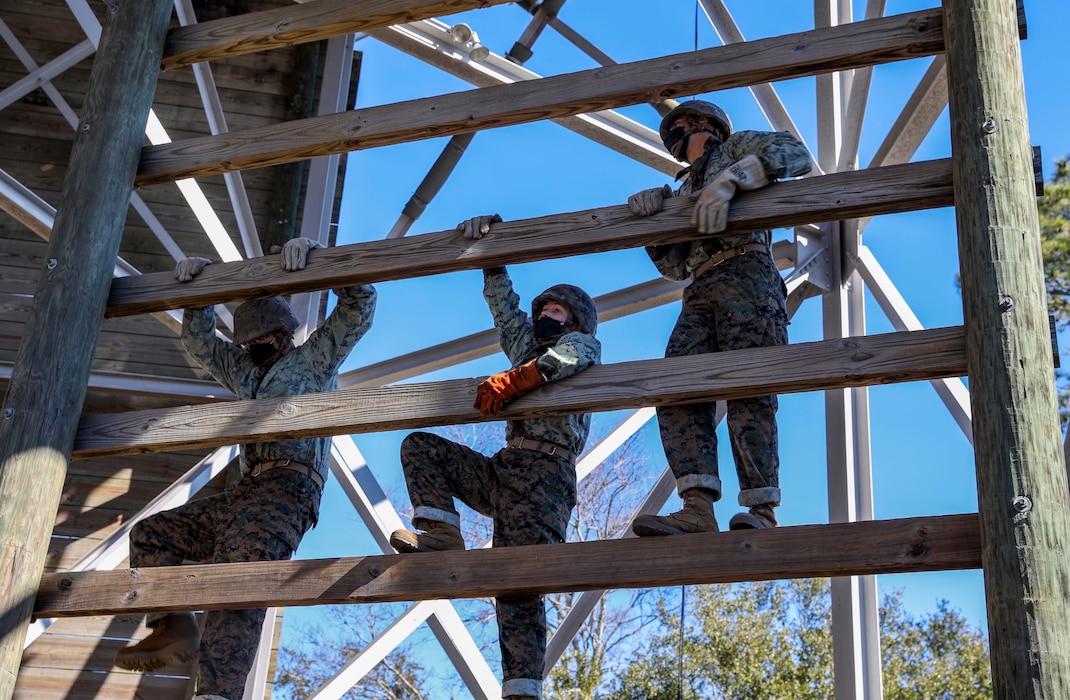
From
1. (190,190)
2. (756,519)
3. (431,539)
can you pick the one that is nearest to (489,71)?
(190,190)

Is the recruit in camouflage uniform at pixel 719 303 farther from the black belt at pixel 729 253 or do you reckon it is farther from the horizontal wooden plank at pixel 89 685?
the horizontal wooden plank at pixel 89 685

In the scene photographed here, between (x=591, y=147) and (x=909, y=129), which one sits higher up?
(x=591, y=147)

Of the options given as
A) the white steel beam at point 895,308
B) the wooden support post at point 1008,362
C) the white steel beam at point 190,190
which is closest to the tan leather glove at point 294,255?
the white steel beam at point 190,190

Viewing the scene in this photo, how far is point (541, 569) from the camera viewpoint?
3.62 metres

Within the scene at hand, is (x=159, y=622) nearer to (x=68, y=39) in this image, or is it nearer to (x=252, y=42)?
(x=252, y=42)

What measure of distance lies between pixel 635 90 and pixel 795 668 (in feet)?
41.3

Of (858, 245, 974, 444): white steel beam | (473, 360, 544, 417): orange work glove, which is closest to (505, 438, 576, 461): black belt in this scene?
(473, 360, 544, 417): orange work glove

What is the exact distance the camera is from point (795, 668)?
15539 mm

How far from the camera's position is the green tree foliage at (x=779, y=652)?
15.4 metres

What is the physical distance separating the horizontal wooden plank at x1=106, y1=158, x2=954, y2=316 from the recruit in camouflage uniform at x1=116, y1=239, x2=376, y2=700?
0.39 ft

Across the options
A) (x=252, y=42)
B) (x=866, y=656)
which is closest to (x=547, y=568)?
(x=252, y=42)

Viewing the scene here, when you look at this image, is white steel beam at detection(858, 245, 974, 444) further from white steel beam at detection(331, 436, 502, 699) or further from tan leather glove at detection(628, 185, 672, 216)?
tan leather glove at detection(628, 185, 672, 216)

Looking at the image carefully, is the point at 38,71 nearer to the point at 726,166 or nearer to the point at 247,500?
the point at 247,500

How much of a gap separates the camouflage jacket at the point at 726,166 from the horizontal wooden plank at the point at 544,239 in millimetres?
154
